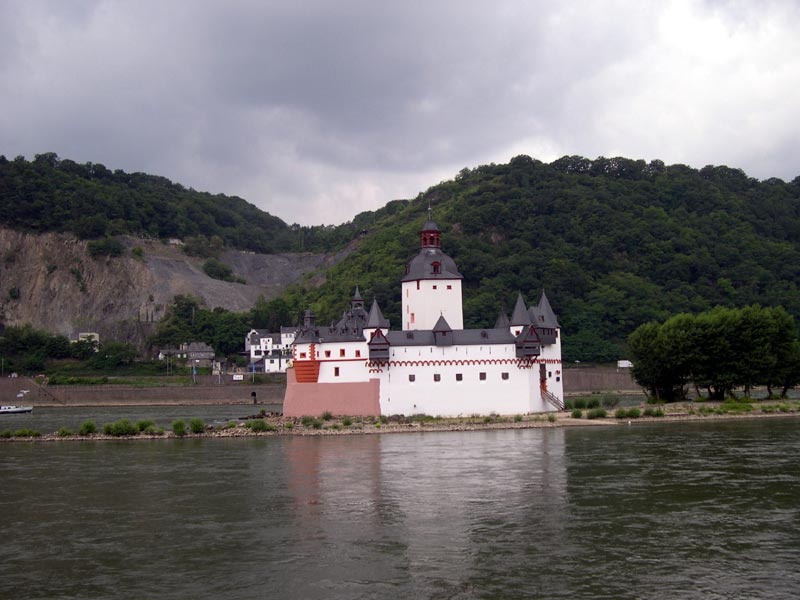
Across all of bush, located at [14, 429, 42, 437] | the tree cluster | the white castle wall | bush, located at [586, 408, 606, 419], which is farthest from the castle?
bush, located at [14, 429, 42, 437]

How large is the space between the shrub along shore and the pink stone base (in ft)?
2.95

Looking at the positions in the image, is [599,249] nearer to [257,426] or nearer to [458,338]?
[458,338]

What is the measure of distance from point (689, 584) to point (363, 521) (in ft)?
33.3

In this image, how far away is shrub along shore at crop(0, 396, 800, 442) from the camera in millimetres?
53688

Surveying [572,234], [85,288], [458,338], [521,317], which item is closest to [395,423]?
[458,338]

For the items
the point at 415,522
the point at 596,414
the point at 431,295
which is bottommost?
the point at 415,522

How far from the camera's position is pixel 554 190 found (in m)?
158

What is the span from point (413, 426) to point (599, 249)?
294 ft

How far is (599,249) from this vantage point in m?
138

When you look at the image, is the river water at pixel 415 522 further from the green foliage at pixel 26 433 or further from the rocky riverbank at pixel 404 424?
the green foliage at pixel 26 433

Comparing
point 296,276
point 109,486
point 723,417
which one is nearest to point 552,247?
point 296,276

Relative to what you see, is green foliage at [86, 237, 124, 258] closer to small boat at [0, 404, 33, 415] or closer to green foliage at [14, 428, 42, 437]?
small boat at [0, 404, 33, 415]

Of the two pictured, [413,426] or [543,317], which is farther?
[543,317]

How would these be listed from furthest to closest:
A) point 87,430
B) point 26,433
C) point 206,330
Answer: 1. point 206,330
2. point 26,433
3. point 87,430
